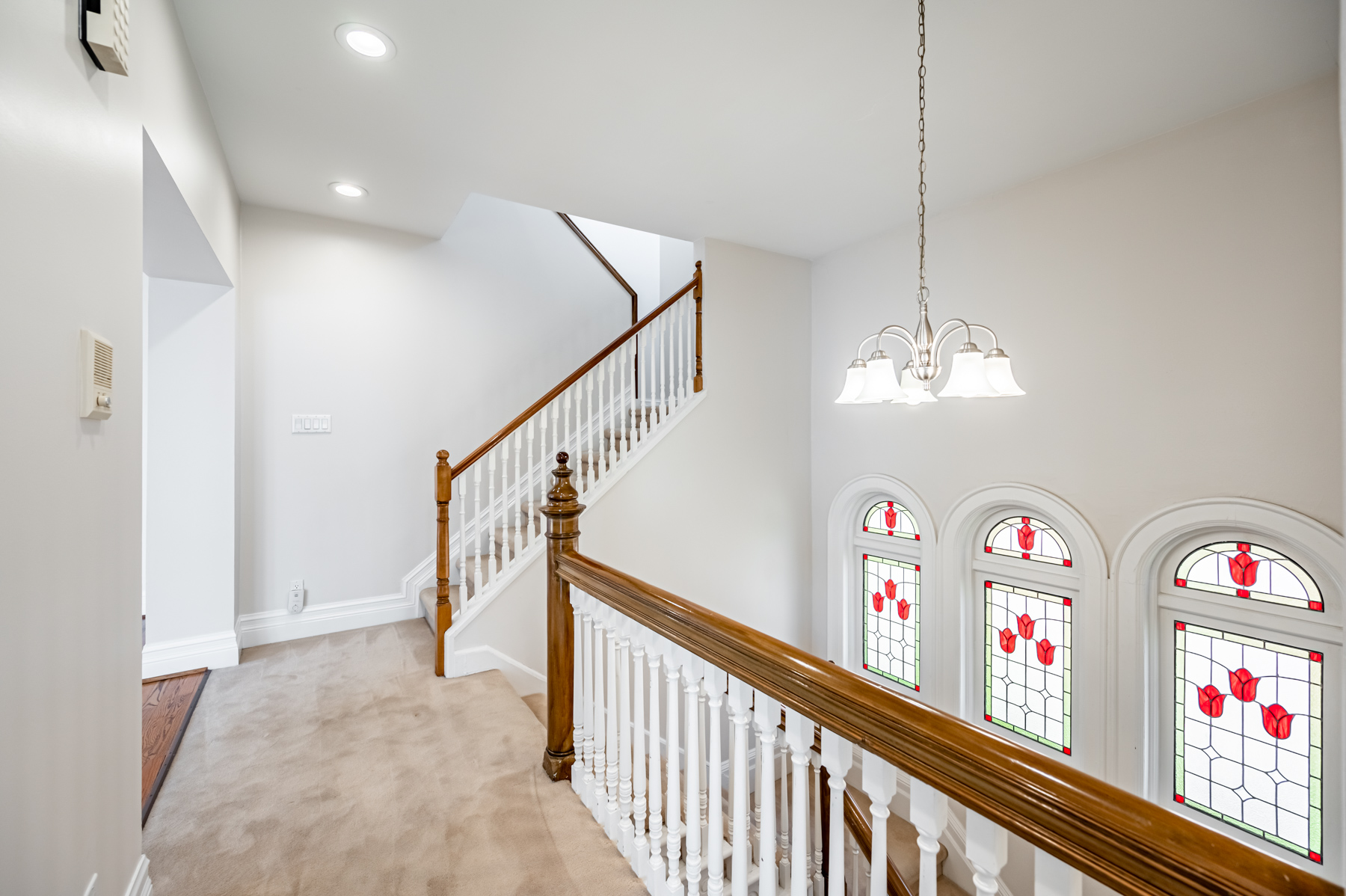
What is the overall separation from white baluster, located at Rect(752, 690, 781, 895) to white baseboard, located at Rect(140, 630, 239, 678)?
9.92 ft

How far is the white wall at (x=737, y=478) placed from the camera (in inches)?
148

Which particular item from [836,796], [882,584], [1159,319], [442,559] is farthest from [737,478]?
[836,796]

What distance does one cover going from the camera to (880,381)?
209 centimetres

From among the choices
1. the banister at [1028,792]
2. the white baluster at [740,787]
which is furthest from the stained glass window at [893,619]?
the banister at [1028,792]

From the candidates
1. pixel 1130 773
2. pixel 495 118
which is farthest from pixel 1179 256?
pixel 495 118

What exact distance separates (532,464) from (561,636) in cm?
199

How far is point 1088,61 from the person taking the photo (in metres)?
2.21

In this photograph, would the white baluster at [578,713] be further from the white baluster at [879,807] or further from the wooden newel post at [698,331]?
the wooden newel post at [698,331]

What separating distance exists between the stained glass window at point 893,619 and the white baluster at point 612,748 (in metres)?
2.76

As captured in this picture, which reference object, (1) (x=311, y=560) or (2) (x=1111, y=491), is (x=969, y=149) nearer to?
(2) (x=1111, y=491)

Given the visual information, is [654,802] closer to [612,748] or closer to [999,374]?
[612,748]

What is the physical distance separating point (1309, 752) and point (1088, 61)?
297cm

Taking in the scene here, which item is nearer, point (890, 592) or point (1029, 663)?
point (1029, 663)

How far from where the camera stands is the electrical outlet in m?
3.39
